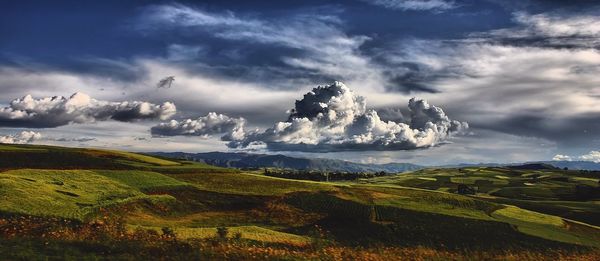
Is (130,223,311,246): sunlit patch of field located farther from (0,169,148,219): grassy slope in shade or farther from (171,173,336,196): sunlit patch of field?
(171,173,336,196): sunlit patch of field

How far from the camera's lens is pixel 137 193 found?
60969mm

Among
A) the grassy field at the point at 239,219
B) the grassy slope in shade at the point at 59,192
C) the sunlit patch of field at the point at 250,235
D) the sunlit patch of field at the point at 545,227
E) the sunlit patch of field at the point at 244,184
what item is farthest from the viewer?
the sunlit patch of field at the point at 244,184

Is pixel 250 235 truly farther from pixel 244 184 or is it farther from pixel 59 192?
pixel 244 184

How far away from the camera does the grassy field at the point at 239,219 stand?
93.4ft

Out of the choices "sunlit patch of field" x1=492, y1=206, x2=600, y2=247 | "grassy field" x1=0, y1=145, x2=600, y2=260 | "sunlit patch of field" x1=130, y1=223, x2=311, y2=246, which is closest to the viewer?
"grassy field" x1=0, y1=145, x2=600, y2=260

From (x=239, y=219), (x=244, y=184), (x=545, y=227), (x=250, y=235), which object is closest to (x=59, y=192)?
(x=239, y=219)

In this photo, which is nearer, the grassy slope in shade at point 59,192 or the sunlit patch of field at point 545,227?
the grassy slope in shade at point 59,192

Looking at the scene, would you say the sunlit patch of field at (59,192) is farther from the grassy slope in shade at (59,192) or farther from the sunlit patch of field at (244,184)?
the sunlit patch of field at (244,184)

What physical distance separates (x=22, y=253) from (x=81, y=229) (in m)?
7.37

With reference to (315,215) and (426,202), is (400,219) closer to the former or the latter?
(315,215)

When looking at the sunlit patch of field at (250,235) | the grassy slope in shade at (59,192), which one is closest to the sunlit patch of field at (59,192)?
the grassy slope in shade at (59,192)

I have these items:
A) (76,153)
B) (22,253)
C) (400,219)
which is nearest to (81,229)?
(22,253)

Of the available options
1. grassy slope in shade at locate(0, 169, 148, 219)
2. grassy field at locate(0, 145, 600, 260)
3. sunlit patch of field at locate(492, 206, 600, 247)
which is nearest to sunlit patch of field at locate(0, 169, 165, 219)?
grassy slope in shade at locate(0, 169, 148, 219)

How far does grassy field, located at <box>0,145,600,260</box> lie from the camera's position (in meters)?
28.5
